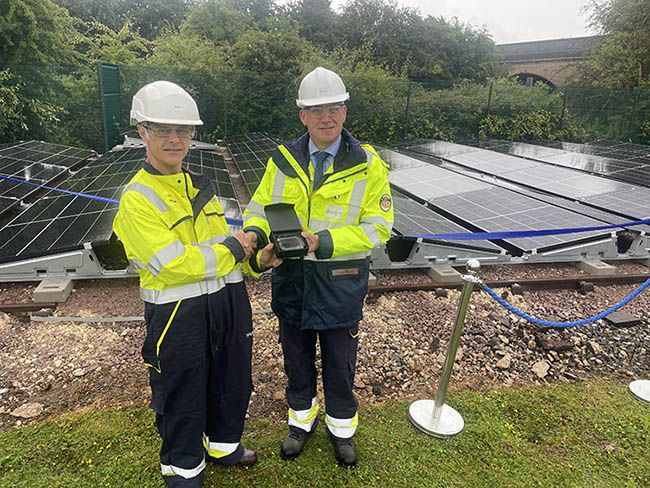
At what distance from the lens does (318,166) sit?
2543 millimetres

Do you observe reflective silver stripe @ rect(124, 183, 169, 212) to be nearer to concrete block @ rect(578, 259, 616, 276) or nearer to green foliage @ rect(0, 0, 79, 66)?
concrete block @ rect(578, 259, 616, 276)

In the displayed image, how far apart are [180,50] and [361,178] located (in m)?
16.8

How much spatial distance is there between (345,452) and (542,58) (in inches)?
1447

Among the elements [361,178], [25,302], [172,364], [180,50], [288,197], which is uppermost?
[180,50]

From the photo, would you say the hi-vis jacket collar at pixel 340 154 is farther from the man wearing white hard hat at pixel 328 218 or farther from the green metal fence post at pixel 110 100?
the green metal fence post at pixel 110 100

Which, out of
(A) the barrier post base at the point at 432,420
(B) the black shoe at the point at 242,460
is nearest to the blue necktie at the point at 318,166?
(B) the black shoe at the point at 242,460

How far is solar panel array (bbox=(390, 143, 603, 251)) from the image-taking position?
6238mm

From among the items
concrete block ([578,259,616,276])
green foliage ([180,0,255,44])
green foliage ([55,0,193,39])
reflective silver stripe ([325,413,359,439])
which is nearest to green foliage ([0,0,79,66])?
green foliage ([180,0,255,44])

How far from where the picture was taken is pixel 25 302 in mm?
4664

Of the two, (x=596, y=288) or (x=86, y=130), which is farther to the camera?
(x=86, y=130)

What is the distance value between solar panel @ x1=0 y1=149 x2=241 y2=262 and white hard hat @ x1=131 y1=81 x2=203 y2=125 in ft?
10.6

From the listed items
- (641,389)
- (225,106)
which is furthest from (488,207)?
(225,106)

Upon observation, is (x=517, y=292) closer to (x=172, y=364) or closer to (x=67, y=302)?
(x=172, y=364)

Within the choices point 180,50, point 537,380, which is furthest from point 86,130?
point 537,380
